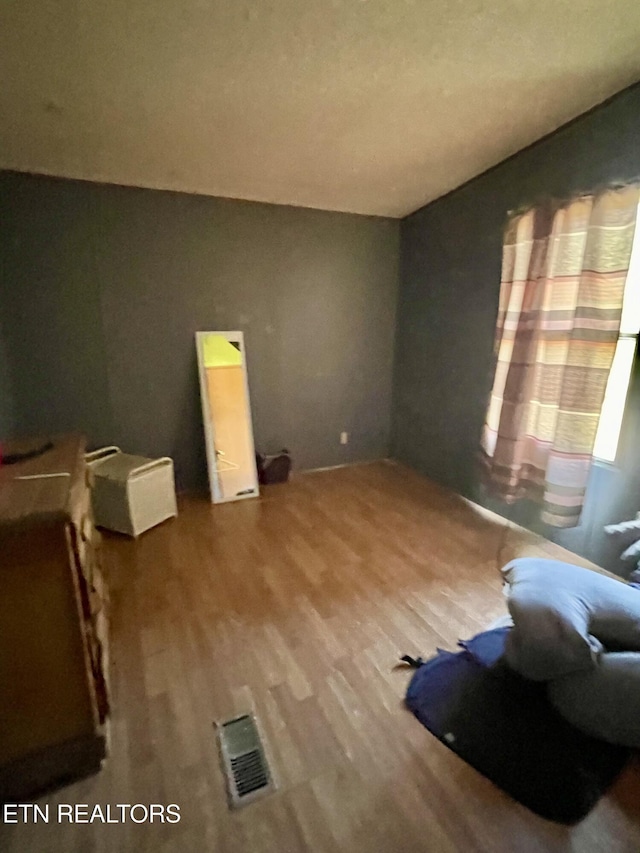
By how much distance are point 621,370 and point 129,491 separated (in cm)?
286

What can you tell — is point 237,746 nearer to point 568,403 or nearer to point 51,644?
point 51,644

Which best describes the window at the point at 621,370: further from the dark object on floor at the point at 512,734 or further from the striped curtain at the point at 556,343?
the dark object on floor at the point at 512,734

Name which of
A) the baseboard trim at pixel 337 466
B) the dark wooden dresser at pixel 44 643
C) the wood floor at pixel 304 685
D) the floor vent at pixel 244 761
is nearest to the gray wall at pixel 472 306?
the baseboard trim at pixel 337 466

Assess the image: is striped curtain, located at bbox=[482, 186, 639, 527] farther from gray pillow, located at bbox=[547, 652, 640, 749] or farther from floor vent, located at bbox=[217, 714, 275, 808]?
floor vent, located at bbox=[217, 714, 275, 808]

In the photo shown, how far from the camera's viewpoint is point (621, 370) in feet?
7.38

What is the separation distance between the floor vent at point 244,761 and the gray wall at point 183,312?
7.25 ft

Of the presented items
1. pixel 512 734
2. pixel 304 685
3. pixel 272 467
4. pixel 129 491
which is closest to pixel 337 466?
pixel 272 467

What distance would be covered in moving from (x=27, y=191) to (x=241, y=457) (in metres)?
2.20

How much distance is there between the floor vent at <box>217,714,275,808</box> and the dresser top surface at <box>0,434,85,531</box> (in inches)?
36.4

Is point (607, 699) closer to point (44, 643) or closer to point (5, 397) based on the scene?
point (44, 643)

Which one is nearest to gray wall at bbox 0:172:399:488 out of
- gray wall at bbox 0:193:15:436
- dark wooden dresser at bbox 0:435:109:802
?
gray wall at bbox 0:193:15:436

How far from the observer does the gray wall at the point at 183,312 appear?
110 inches

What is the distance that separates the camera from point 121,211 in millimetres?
2895

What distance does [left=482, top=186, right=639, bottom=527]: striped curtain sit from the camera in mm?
2152
